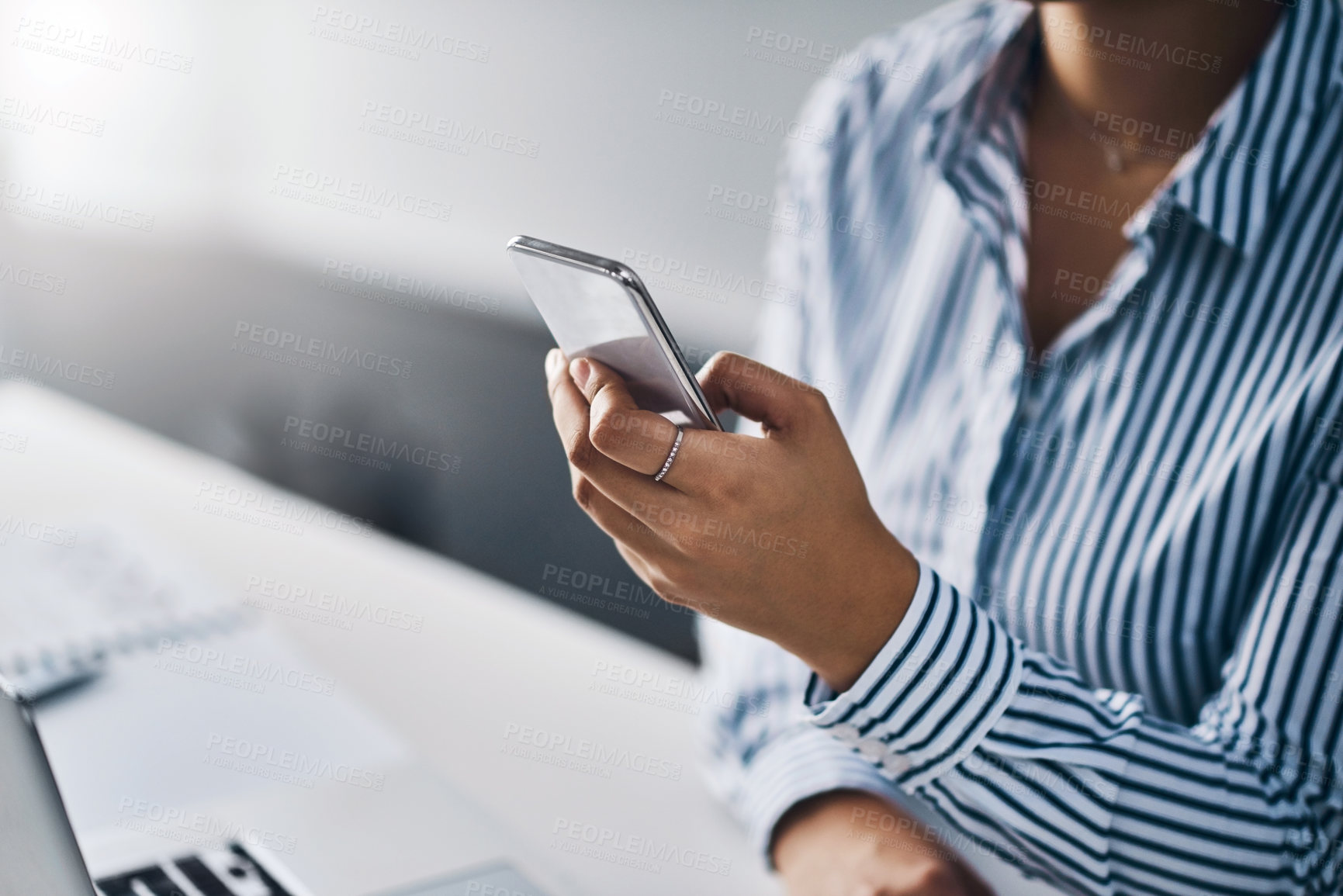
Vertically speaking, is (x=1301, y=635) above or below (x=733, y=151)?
below

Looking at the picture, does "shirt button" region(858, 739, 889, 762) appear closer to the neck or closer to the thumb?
the thumb

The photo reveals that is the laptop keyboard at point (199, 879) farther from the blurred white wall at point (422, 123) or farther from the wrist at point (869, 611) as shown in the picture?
the blurred white wall at point (422, 123)

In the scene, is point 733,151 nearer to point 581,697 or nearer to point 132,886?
point 581,697

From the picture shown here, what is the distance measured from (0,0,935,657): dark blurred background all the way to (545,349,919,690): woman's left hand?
1.02m

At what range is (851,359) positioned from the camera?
119 centimetres

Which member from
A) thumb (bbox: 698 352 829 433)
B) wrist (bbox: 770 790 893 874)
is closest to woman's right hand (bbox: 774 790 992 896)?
wrist (bbox: 770 790 893 874)

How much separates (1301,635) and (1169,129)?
0.49m

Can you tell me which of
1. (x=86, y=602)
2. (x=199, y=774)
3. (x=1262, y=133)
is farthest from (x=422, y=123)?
(x=1262, y=133)

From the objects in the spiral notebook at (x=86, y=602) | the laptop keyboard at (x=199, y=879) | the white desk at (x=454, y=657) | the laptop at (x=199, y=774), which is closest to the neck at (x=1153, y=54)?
the white desk at (x=454, y=657)

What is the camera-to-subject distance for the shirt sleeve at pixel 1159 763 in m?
0.75

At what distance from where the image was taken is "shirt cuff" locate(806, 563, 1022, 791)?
2.33ft

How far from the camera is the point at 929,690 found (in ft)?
2.35

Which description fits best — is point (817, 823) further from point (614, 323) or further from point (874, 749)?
point (614, 323)

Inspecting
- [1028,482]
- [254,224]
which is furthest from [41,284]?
[1028,482]
